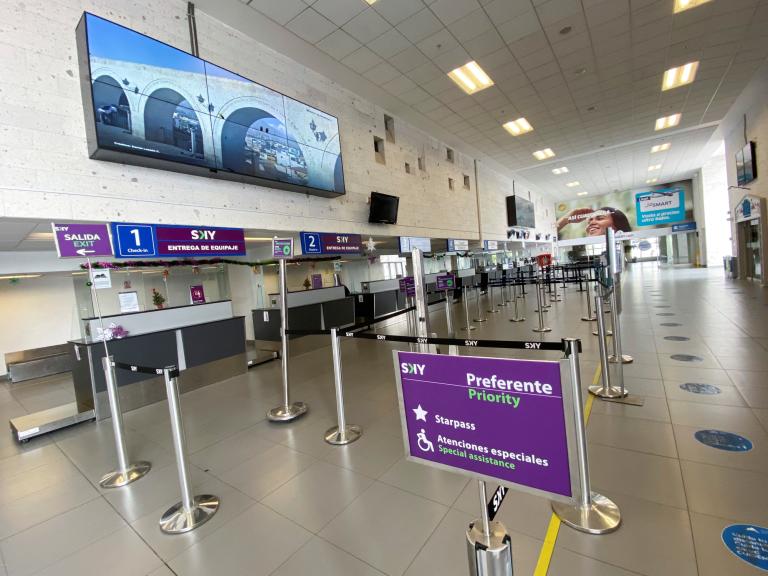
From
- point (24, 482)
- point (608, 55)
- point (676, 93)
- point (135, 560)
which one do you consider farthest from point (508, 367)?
point (676, 93)

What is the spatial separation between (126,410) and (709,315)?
10429mm

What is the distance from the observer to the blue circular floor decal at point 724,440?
8.14ft

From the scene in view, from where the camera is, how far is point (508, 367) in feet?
3.74

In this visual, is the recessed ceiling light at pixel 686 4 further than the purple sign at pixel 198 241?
Yes

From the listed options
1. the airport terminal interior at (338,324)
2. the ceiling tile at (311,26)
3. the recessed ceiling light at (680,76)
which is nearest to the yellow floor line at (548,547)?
the airport terminal interior at (338,324)

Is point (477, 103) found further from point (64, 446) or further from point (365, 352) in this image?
point (64, 446)

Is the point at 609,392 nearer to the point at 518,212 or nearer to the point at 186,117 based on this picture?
the point at 186,117

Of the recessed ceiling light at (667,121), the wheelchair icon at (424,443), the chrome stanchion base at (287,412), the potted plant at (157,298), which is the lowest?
the chrome stanchion base at (287,412)

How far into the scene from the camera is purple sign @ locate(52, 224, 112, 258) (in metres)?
3.11

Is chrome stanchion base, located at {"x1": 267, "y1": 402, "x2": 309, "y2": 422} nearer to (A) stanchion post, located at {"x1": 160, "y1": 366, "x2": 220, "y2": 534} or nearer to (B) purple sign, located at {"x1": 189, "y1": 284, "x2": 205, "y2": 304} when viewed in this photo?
(A) stanchion post, located at {"x1": 160, "y1": 366, "x2": 220, "y2": 534}

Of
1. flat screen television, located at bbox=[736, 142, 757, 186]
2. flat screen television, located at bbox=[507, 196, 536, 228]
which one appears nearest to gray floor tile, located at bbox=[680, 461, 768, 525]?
flat screen television, located at bbox=[736, 142, 757, 186]

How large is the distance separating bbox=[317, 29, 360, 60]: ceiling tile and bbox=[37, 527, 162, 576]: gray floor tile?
23.2ft

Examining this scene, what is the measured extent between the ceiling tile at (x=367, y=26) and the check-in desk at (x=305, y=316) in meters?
5.37

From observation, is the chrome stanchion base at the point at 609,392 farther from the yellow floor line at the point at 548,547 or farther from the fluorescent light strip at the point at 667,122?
the fluorescent light strip at the point at 667,122
